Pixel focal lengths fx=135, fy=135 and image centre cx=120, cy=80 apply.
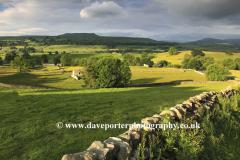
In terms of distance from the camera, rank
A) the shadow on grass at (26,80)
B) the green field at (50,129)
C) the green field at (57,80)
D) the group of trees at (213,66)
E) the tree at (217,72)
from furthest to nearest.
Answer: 1. the green field at (57,80)
2. the shadow on grass at (26,80)
3. the group of trees at (213,66)
4. the tree at (217,72)
5. the green field at (50,129)

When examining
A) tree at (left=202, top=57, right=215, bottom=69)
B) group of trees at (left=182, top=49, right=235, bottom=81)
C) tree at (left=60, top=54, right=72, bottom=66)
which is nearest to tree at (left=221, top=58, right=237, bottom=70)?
group of trees at (left=182, top=49, right=235, bottom=81)

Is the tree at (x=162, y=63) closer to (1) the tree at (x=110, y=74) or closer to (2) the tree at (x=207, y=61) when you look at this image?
(2) the tree at (x=207, y=61)

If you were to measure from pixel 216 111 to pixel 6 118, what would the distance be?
49.3ft

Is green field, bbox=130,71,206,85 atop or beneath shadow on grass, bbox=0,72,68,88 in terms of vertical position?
atop

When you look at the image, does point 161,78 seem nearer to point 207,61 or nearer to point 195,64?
point 195,64

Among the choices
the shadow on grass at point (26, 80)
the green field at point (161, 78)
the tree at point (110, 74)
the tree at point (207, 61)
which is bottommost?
the shadow on grass at point (26, 80)

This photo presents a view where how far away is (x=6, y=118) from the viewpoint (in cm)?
963

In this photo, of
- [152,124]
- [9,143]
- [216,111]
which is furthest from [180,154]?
[9,143]

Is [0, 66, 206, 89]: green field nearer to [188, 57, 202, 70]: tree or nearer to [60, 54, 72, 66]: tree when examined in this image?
[188, 57, 202, 70]: tree

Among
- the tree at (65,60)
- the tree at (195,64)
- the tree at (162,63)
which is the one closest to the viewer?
the tree at (195,64)

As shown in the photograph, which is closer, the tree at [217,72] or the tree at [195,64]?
the tree at [217,72]

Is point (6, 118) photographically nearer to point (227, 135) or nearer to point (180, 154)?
point (180, 154)

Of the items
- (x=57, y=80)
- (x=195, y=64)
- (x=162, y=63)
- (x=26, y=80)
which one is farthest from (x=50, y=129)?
(x=162, y=63)

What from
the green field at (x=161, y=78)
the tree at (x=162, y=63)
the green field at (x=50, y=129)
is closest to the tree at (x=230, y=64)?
the tree at (x=162, y=63)
